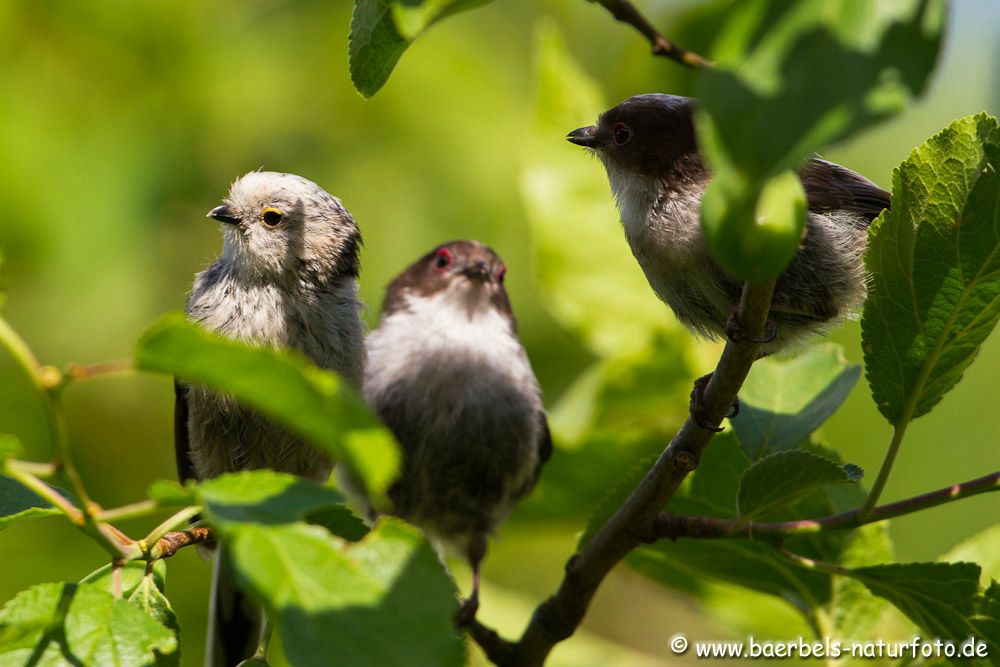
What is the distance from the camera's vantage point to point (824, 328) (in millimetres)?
3049

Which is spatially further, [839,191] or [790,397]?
[839,191]

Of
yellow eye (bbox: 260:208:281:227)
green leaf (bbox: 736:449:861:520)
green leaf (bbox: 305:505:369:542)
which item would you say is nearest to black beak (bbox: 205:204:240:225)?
yellow eye (bbox: 260:208:281:227)

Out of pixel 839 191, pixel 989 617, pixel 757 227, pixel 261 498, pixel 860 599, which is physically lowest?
pixel 860 599

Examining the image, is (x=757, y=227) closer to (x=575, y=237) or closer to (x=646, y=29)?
(x=646, y=29)

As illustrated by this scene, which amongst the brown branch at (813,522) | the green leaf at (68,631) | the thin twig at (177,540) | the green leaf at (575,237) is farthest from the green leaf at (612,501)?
the green leaf at (68,631)

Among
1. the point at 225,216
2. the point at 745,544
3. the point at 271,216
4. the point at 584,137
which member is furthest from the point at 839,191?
the point at 225,216

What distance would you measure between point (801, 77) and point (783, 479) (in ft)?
3.84

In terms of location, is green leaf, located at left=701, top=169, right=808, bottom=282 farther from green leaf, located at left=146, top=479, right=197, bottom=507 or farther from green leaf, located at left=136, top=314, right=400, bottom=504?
green leaf, located at left=146, top=479, right=197, bottom=507

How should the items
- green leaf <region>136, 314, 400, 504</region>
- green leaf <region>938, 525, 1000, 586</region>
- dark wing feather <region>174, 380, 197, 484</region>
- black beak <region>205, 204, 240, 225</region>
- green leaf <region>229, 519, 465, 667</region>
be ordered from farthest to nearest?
dark wing feather <region>174, 380, 197, 484</region> < black beak <region>205, 204, 240, 225</region> < green leaf <region>938, 525, 1000, 586</region> < green leaf <region>229, 519, 465, 667</region> < green leaf <region>136, 314, 400, 504</region>

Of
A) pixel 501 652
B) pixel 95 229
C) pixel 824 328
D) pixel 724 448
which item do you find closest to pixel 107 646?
pixel 501 652

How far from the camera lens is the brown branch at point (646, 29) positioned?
1.99m

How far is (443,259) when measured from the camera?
404 centimetres

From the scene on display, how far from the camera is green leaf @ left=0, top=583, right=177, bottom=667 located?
1.73 m

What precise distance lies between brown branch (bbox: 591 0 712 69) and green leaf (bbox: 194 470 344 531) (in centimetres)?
100
